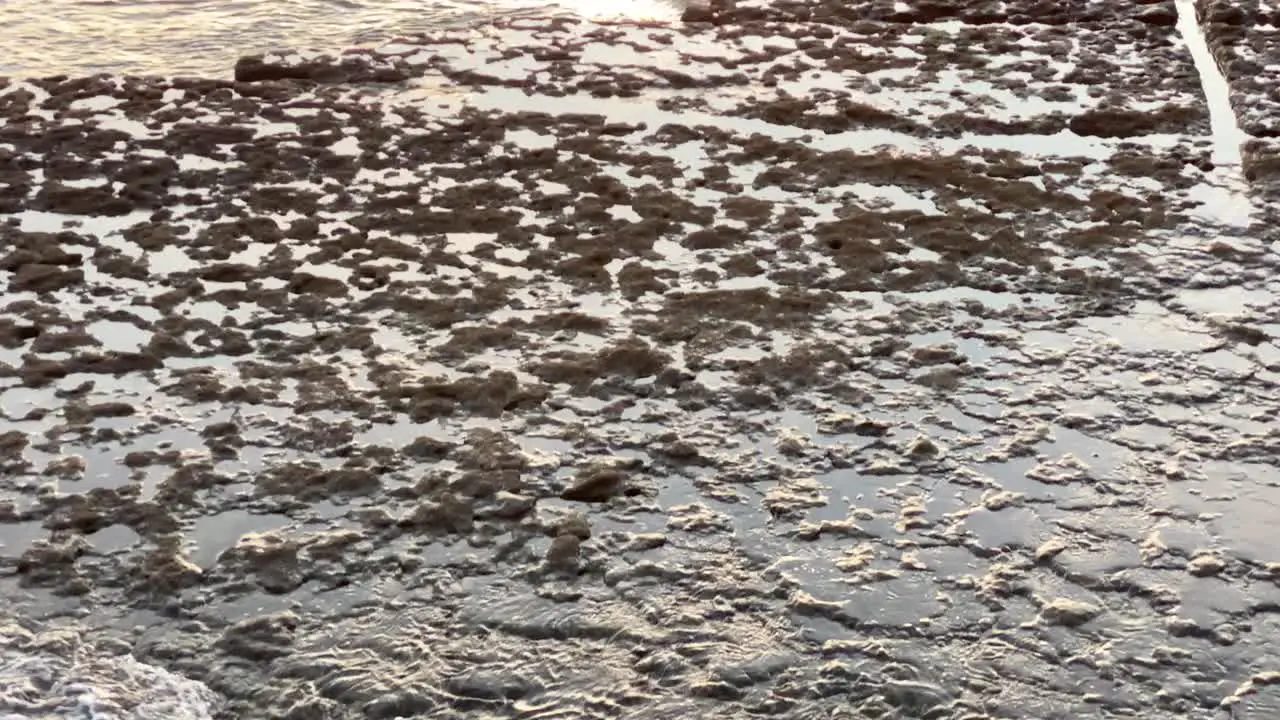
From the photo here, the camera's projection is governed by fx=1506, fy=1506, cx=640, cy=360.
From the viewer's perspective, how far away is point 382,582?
534 cm

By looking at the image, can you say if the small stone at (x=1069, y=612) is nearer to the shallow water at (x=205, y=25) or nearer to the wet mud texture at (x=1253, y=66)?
the wet mud texture at (x=1253, y=66)

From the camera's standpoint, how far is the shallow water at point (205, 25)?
10703mm

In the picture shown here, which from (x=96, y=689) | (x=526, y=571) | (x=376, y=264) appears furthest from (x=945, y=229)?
(x=96, y=689)

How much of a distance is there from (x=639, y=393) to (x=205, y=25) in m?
6.53

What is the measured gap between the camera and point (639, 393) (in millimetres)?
6543

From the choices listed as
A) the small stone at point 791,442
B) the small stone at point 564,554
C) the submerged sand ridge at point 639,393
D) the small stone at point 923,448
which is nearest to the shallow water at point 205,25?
the submerged sand ridge at point 639,393

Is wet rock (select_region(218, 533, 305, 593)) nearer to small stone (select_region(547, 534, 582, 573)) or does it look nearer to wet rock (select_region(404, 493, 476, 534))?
wet rock (select_region(404, 493, 476, 534))

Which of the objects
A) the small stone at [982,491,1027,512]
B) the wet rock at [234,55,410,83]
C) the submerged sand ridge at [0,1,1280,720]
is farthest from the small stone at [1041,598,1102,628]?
the wet rock at [234,55,410,83]

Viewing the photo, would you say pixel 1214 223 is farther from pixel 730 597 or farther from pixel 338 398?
pixel 338 398

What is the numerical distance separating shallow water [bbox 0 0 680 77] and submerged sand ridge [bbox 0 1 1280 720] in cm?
61


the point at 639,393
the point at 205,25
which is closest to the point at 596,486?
the point at 639,393

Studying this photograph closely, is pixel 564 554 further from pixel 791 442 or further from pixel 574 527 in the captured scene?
pixel 791 442

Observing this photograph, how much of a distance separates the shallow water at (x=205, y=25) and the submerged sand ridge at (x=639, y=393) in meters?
0.61

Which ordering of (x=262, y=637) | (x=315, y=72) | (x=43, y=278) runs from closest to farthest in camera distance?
1. (x=262, y=637)
2. (x=43, y=278)
3. (x=315, y=72)
